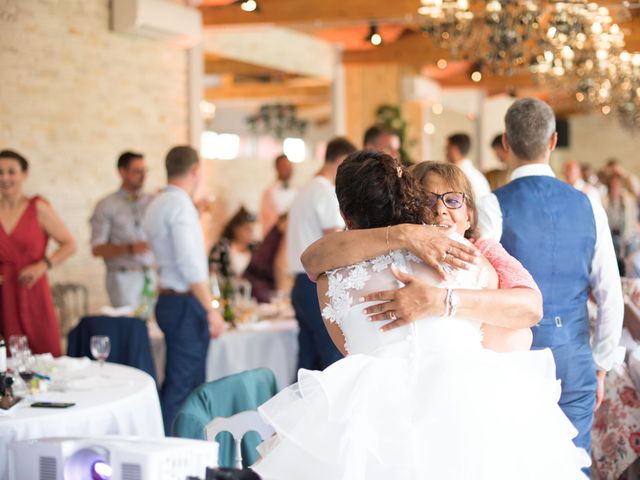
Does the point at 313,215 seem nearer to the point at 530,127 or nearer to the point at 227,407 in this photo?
the point at 530,127

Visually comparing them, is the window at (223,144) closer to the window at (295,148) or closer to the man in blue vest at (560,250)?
the window at (295,148)

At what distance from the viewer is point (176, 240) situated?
4.77 meters

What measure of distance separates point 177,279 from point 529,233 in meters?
2.19

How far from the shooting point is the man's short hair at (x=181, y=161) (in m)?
4.85

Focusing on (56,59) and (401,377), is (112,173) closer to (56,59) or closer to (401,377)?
(56,59)

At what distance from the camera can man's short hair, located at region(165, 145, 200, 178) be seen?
4.85 meters

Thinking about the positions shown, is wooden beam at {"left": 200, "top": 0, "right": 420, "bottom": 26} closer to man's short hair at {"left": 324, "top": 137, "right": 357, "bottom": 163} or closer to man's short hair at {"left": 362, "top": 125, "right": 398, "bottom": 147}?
man's short hair at {"left": 362, "top": 125, "right": 398, "bottom": 147}

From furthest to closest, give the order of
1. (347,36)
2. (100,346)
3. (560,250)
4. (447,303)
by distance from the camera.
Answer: (347,36) → (100,346) → (560,250) → (447,303)

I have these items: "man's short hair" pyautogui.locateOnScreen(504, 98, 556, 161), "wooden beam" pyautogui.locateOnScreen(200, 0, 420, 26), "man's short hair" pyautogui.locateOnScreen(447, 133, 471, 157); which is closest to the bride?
"man's short hair" pyautogui.locateOnScreen(504, 98, 556, 161)

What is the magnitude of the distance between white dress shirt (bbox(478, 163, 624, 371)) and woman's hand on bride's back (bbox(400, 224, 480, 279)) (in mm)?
938

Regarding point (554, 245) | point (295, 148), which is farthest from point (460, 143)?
point (295, 148)

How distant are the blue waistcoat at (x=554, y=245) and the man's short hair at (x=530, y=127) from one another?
10 cm

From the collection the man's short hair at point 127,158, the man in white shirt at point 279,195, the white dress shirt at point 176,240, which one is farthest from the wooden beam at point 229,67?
the white dress shirt at point 176,240

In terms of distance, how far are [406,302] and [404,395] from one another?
22cm
